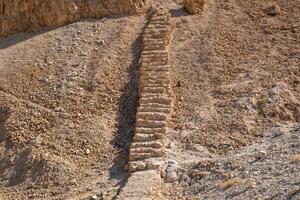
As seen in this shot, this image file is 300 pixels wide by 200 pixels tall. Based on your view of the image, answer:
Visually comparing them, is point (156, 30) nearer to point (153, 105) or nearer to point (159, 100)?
point (159, 100)

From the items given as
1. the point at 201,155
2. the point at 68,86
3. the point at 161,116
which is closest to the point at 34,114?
the point at 68,86

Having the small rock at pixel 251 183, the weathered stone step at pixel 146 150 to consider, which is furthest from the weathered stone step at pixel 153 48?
the small rock at pixel 251 183

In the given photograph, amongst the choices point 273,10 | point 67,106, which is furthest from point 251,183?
point 273,10

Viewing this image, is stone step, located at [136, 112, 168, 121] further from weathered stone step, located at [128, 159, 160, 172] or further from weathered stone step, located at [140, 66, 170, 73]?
weathered stone step, located at [140, 66, 170, 73]

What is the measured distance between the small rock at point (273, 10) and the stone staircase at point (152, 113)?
2297 mm

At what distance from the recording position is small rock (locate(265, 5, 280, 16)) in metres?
14.1

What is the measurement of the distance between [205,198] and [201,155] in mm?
1461

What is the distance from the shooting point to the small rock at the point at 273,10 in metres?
14.1

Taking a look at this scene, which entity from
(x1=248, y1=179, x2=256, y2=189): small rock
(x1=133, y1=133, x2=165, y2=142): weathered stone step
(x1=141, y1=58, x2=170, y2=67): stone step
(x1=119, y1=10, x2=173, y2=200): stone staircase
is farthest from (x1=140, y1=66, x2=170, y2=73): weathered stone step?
(x1=248, y1=179, x2=256, y2=189): small rock

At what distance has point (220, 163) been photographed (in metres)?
9.91

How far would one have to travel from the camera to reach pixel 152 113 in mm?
11406

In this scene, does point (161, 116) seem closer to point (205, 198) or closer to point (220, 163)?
point (220, 163)

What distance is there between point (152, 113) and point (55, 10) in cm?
486

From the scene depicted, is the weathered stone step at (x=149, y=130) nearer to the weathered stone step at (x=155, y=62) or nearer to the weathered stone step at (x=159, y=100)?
the weathered stone step at (x=159, y=100)
